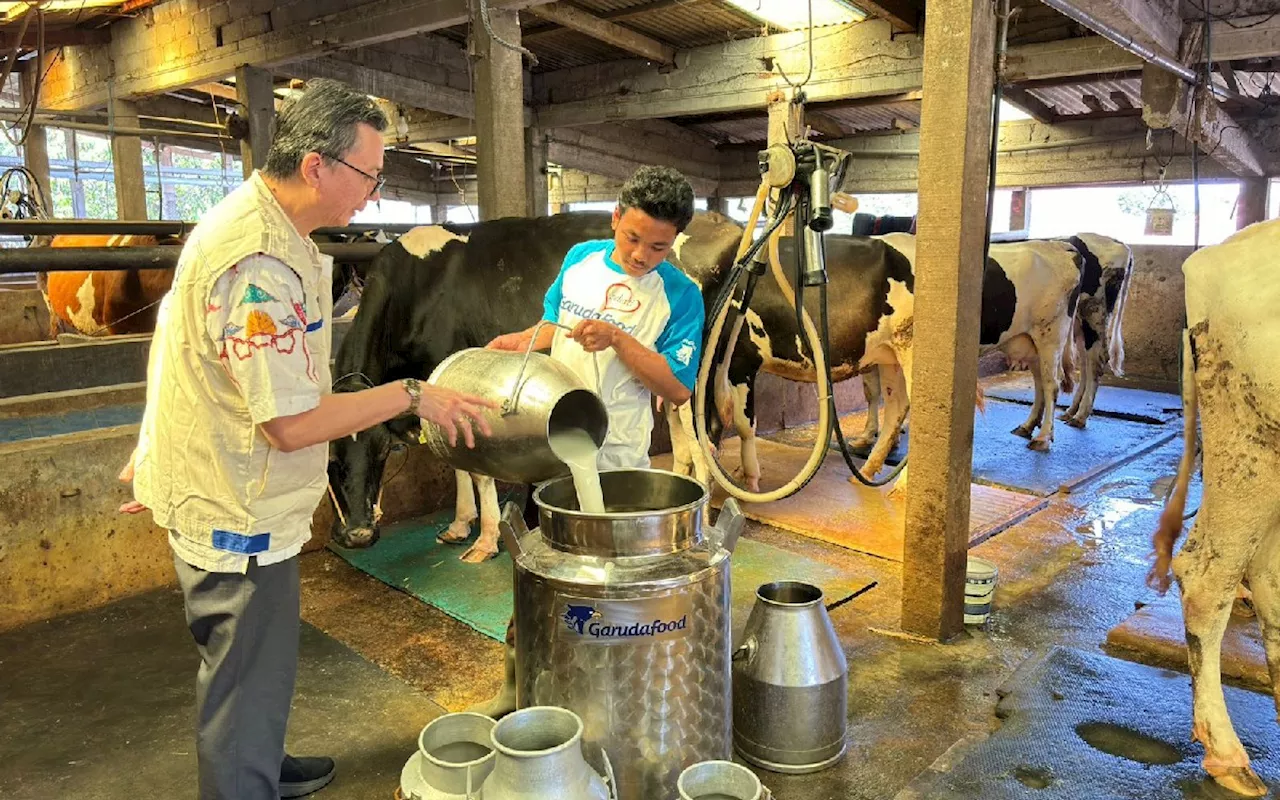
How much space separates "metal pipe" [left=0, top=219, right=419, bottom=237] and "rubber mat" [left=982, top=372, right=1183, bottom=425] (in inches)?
268

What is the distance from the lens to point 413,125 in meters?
12.6

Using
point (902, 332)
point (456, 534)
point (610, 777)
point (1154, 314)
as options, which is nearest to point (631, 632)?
point (610, 777)

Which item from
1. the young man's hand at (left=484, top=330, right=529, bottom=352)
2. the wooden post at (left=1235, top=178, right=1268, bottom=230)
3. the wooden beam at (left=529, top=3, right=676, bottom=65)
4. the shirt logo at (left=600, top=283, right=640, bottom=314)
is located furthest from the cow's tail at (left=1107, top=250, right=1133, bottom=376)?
the young man's hand at (left=484, top=330, right=529, bottom=352)

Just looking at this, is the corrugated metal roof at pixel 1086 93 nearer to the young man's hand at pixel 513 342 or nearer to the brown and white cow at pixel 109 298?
the young man's hand at pixel 513 342

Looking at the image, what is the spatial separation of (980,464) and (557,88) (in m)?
7.02

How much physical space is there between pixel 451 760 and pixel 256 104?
7.93 meters

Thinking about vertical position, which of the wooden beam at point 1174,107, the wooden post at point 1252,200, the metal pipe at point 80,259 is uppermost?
the wooden beam at point 1174,107

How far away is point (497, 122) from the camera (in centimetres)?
566

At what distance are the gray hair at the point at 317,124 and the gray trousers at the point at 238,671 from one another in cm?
91

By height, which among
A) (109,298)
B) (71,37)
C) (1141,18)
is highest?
(71,37)

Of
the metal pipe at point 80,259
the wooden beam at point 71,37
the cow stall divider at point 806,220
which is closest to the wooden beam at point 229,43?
the wooden beam at point 71,37

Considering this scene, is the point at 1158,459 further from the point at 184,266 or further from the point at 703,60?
the point at 184,266

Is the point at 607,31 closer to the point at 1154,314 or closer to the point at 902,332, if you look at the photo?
the point at 902,332

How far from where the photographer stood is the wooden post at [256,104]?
8.31 m
